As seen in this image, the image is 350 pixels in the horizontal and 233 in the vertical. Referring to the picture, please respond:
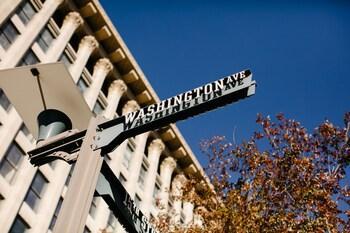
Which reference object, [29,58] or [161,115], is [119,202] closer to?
[161,115]

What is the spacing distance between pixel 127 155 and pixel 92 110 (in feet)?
19.7

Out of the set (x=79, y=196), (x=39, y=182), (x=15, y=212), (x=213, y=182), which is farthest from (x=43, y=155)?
(x=39, y=182)

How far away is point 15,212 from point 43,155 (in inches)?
745

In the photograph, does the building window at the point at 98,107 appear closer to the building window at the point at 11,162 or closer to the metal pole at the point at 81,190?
the building window at the point at 11,162

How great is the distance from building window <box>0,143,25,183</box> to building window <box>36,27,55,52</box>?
990 cm

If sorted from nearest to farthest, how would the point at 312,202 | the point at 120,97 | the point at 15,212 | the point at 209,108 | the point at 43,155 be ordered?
the point at 209,108, the point at 43,155, the point at 312,202, the point at 15,212, the point at 120,97

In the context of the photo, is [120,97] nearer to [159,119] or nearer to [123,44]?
[123,44]

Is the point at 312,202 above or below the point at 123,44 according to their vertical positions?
below

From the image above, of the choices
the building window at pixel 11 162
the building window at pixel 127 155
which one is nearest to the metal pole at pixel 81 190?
the building window at pixel 11 162

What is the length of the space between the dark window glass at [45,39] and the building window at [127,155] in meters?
11.5

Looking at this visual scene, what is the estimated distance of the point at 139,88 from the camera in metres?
42.2

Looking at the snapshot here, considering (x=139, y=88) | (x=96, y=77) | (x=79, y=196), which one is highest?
(x=139, y=88)

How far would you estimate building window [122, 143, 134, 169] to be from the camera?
3634 cm

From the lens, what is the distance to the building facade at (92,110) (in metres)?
23.3
